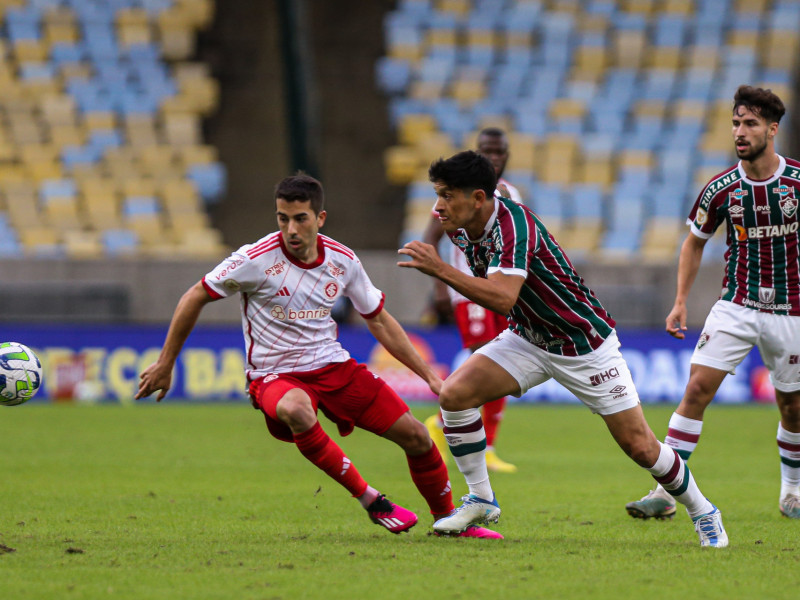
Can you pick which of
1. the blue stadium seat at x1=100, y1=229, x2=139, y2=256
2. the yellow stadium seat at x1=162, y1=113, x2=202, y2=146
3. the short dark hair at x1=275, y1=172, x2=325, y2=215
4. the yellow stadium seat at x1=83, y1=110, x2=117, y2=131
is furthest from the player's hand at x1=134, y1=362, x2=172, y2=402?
the yellow stadium seat at x1=83, y1=110, x2=117, y2=131

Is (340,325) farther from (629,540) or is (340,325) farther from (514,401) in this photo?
(629,540)

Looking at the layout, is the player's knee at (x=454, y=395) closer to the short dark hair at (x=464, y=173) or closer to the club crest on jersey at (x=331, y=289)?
the club crest on jersey at (x=331, y=289)

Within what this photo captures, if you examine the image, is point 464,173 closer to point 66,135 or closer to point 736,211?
point 736,211

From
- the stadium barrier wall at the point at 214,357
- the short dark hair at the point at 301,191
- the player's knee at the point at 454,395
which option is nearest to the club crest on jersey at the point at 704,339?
the player's knee at the point at 454,395

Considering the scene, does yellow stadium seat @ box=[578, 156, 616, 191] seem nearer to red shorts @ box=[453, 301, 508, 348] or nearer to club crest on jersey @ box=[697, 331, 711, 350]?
red shorts @ box=[453, 301, 508, 348]

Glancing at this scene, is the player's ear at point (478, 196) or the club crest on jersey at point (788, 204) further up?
the player's ear at point (478, 196)

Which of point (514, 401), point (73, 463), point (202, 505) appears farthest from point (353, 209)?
point (202, 505)

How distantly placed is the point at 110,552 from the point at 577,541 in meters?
2.31

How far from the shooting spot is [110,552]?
5.38 metres

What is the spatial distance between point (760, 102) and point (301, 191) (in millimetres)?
→ 2694

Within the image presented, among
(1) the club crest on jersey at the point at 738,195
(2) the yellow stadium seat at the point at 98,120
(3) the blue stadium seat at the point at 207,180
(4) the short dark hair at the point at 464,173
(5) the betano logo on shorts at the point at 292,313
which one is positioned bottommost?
(3) the blue stadium seat at the point at 207,180

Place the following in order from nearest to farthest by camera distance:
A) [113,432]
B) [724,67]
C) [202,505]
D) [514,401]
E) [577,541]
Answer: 1. [577,541]
2. [202,505]
3. [113,432]
4. [514,401]
5. [724,67]

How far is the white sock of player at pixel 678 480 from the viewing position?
570 centimetres

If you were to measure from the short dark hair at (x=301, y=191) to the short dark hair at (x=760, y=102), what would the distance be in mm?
2442
